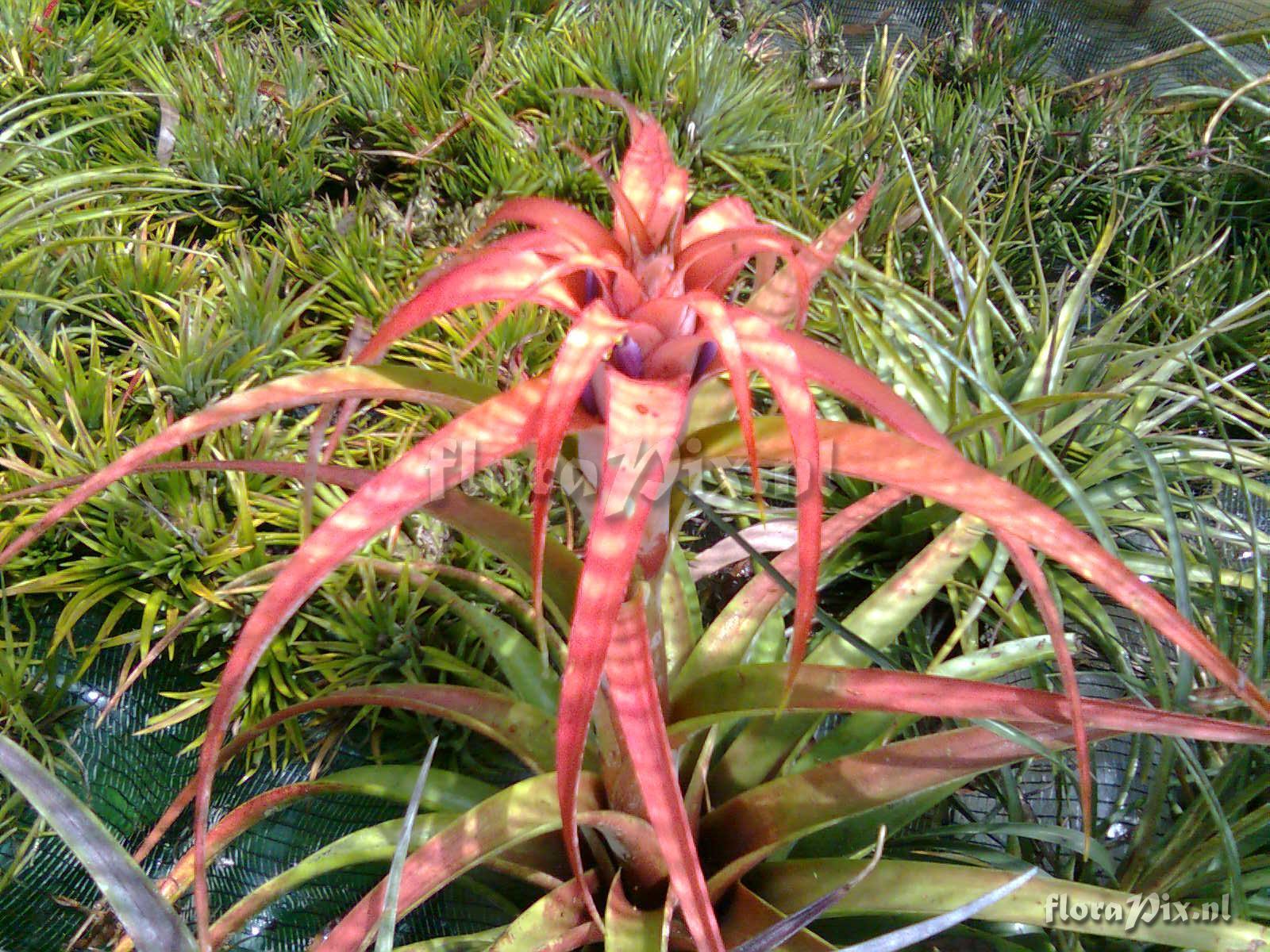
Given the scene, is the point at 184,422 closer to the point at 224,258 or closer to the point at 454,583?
the point at 454,583

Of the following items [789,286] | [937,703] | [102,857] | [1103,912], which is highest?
[789,286]

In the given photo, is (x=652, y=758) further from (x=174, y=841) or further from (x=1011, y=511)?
(x=174, y=841)

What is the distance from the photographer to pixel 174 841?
85 centimetres

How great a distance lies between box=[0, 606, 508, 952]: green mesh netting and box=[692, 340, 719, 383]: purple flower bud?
0.54 m

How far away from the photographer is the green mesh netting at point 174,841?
79cm

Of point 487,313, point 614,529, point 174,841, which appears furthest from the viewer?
point 487,313

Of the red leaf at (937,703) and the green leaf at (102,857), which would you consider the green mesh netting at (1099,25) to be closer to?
the red leaf at (937,703)

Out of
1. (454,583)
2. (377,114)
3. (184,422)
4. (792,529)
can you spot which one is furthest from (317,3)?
(184,422)

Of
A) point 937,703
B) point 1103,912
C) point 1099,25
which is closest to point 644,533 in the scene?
point 937,703

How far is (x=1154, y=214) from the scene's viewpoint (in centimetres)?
160

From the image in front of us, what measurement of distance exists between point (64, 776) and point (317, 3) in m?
1.53

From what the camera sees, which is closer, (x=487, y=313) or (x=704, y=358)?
(x=704, y=358)

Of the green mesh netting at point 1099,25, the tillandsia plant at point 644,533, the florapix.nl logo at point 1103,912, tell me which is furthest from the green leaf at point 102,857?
the green mesh netting at point 1099,25

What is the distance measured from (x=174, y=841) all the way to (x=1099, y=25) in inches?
94.1
